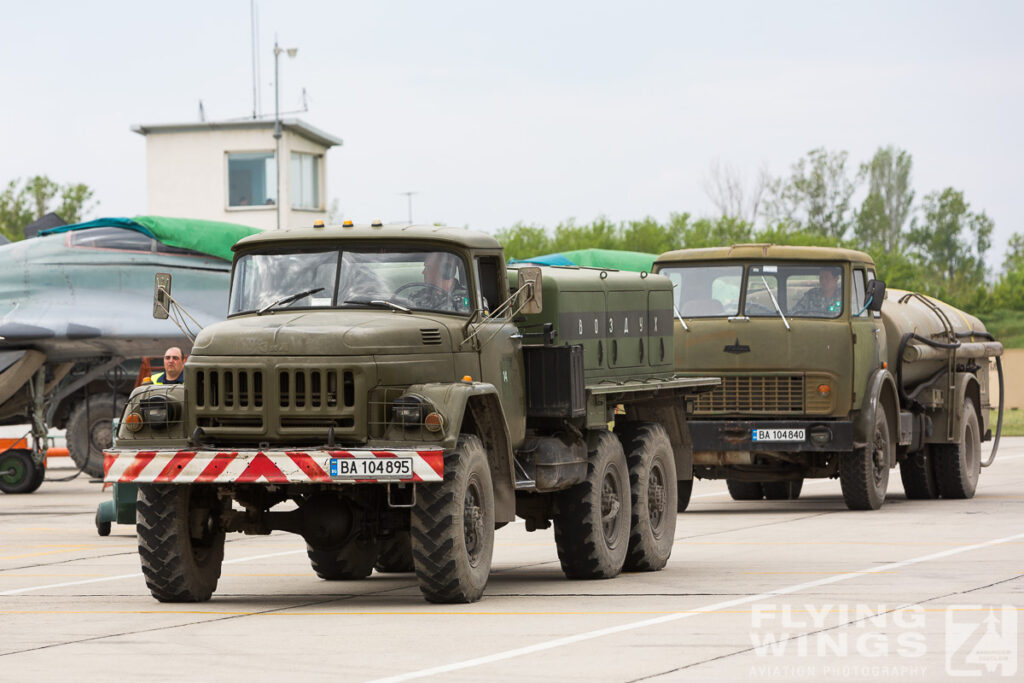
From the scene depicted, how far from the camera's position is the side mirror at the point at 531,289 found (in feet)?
43.0

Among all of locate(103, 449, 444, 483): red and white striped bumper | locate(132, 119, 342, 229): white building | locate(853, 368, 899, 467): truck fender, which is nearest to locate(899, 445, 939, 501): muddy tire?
locate(853, 368, 899, 467): truck fender

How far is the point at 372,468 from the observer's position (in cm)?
1193

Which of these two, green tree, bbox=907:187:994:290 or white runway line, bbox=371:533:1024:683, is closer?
white runway line, bbox=371:533:1024:683

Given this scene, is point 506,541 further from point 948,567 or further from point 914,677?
point 914,677

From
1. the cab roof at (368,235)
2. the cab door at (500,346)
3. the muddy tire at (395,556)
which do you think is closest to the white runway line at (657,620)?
the cab door at (500,346)

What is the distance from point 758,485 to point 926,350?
2.81 meters

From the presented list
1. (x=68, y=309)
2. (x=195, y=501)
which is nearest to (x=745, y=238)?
(x=68, y=309)

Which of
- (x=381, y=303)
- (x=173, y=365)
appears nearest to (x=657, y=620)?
(x=381, y=303)

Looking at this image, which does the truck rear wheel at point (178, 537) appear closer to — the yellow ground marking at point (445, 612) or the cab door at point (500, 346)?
the yellow ground marking at point (445, 612)

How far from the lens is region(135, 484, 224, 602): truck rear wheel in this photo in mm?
12617

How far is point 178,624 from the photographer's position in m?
11.6

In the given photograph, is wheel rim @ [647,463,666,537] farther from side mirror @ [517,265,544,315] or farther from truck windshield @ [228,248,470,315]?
truck windshield @ [228,248,470,315]

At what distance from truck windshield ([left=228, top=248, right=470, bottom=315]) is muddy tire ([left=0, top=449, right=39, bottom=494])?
1446cm

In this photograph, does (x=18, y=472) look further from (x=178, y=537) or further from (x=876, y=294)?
(x=178, y=537)
